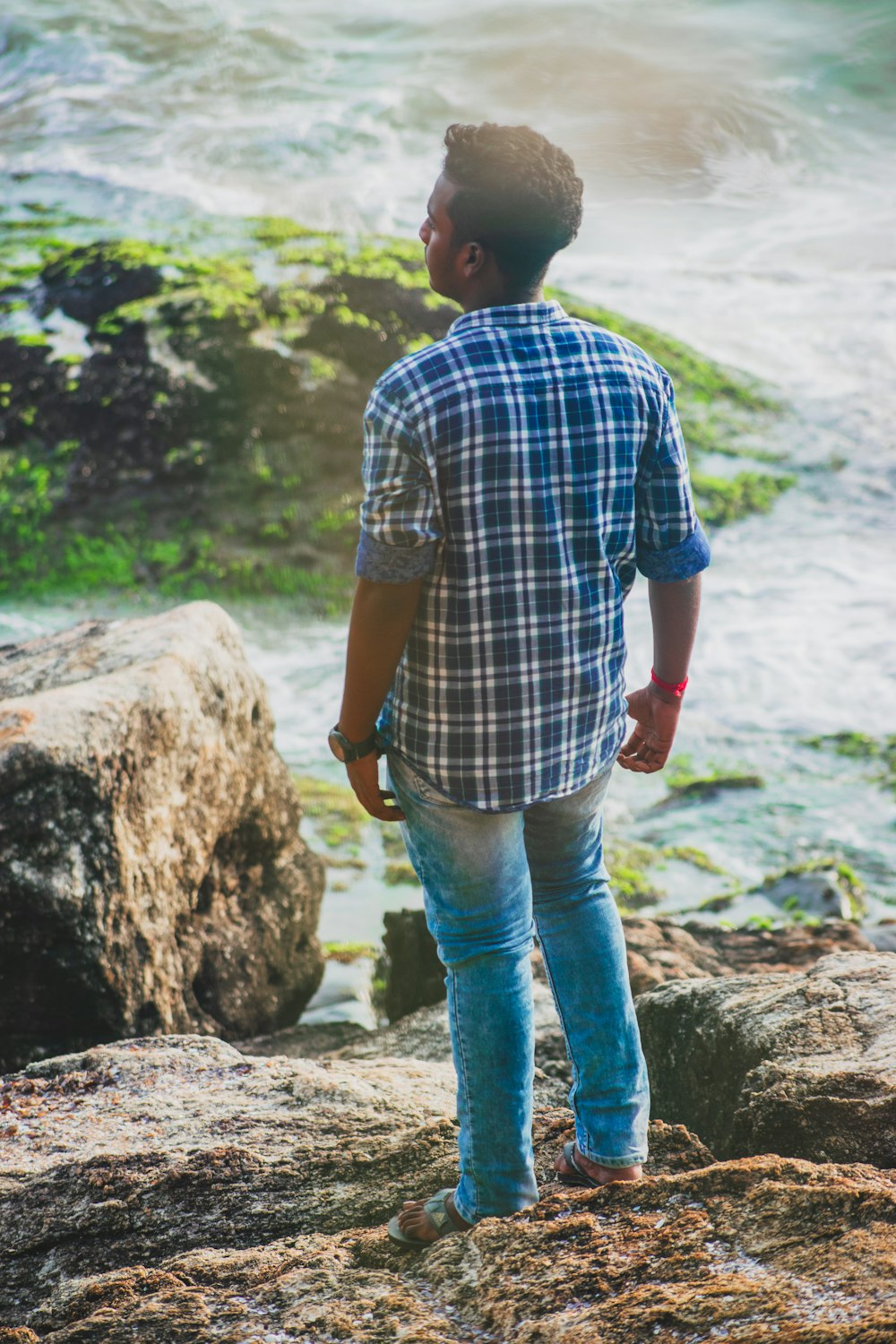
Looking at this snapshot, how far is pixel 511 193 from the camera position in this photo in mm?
2031

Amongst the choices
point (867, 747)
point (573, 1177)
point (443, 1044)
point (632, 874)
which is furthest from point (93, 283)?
point (573, 1177)

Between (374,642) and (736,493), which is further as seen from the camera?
(736,493)

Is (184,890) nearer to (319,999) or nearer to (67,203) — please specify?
(319,999)

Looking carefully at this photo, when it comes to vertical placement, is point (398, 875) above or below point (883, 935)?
below

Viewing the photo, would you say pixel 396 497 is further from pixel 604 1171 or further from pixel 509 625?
pixel 604 1171

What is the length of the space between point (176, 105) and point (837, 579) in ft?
63.1

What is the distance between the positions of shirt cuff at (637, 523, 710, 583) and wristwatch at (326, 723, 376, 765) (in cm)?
64

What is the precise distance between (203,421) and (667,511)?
10.7 meters

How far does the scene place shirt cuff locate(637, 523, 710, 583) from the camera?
235 cm

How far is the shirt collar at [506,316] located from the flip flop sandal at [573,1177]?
1.67 m

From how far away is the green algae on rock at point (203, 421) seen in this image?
1162 centimetres

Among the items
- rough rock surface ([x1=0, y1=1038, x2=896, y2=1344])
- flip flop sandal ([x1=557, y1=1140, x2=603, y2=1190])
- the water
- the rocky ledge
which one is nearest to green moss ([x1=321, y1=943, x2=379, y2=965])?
the water

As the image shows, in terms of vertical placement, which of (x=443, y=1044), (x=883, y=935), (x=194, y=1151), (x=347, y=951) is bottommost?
(x=347, y=951)

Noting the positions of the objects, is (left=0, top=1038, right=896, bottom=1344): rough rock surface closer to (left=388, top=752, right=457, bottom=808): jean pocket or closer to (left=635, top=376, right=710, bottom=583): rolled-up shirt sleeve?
(left=388, top=752, right=457, bottom=808): jean pocket
